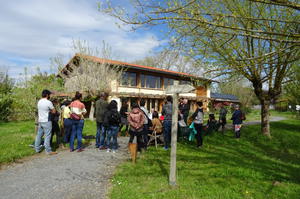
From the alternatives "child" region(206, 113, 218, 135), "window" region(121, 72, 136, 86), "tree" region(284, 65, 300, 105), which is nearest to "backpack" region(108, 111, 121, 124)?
"child" region(206, 113, 218, 135)

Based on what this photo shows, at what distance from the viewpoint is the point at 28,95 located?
1966cm

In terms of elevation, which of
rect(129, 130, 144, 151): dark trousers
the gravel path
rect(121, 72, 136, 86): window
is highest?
rect(121, 72, 136, 86): window

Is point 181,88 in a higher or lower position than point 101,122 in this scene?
higher

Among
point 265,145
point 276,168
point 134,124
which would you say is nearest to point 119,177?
point 134,124

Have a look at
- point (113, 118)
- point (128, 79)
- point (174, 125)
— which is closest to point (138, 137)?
point (113, 118)

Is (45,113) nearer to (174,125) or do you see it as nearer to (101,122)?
(101,122)

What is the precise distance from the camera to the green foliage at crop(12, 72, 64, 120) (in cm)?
1949

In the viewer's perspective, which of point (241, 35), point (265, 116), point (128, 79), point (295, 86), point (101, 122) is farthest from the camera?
point (128, 79)

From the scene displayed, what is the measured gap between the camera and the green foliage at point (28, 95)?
19.5 meters

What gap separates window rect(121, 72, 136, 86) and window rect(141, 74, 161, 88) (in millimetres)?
1191

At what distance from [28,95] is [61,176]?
17.6 meters

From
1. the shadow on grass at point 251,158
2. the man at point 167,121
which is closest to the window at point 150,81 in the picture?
the shadow on grass at point 251,158

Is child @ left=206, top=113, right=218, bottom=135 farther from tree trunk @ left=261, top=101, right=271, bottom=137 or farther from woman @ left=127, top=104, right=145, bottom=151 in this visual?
woman @ left=127, top=104, right=145, bottom=151

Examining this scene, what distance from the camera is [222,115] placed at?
10844mm
